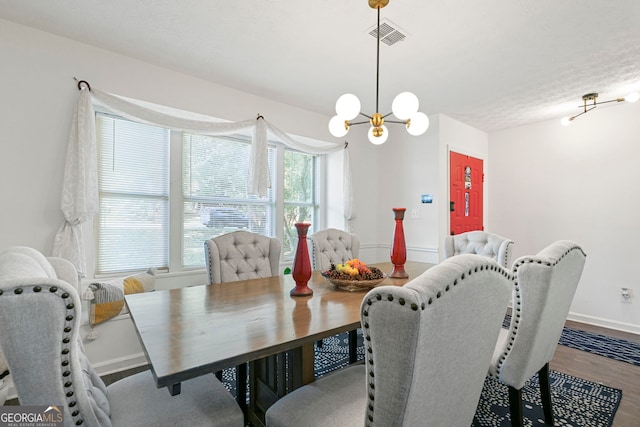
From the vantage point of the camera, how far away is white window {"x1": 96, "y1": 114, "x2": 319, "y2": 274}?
2654 millimetres

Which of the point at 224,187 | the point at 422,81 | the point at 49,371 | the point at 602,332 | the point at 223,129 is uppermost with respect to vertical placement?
the point at 422,81

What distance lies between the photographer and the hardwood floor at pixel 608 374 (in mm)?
1859

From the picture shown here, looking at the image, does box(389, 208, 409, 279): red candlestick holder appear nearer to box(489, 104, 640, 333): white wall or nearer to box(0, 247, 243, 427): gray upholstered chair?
box(0, 247, 243, 427): gray upholstered chair

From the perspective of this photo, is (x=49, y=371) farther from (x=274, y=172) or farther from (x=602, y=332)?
(x=602, y=332)

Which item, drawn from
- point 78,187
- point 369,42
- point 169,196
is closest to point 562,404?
point 369,42

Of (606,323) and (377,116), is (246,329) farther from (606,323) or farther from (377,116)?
(606,323)

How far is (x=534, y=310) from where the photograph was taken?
4.25 ft

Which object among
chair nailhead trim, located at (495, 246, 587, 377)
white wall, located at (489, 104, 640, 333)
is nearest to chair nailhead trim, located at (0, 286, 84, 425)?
chair nailhead trim, located at (495, 246, 587, 377)

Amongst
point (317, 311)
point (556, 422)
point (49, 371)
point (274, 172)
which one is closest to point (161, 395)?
point (49, 371)

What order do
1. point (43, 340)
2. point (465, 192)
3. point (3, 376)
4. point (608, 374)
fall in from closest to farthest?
1. point (43, 340)
2. point (3, 376)
3. point (608, 374)
4. point (465, 192)

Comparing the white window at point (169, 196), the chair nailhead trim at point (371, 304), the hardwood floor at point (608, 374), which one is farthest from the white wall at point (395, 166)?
the chair nailhead trim at point (371, 304)

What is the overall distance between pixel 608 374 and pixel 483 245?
128 centimetres

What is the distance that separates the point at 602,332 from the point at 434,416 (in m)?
3.79

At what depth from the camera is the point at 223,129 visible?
2.92m
